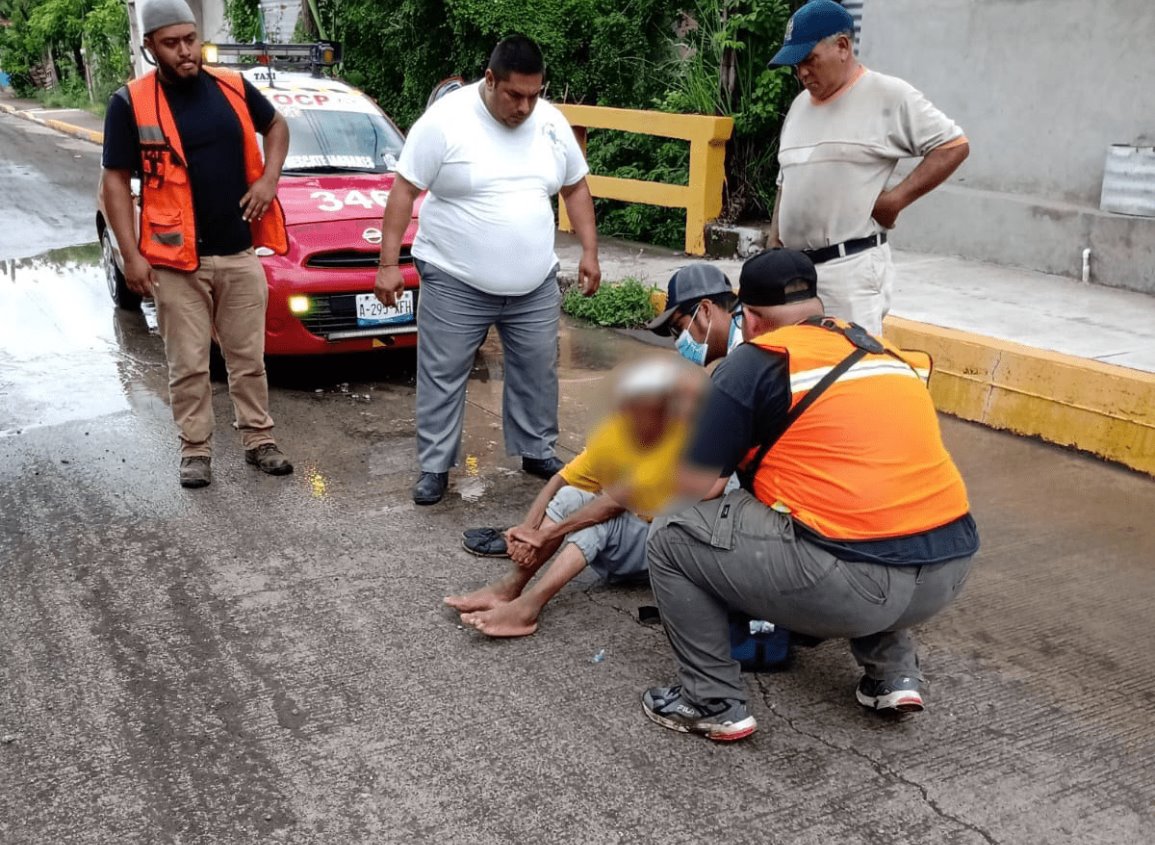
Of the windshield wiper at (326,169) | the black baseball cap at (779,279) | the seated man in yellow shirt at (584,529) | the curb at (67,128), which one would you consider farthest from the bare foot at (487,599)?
the curb at (67,128)

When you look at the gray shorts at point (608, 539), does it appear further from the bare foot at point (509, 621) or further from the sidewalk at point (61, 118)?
the sidewalk at point (61, 118)

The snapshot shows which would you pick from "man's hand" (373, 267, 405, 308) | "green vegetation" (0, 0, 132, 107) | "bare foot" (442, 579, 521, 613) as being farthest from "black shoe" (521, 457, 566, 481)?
"green vegetation" (0, 0, 132, 107)

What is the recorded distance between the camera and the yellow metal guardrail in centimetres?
938

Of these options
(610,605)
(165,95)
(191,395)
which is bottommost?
(610,605)

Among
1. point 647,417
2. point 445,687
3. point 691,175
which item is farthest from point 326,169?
point 647,417

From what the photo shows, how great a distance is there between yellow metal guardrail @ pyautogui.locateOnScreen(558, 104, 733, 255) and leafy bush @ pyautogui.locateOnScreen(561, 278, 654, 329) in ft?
5.54

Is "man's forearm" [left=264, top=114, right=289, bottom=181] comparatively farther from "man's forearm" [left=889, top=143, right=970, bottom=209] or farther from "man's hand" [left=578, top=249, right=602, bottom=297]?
"man's forearm" [left=889, top=143, right=970, bottom=209]

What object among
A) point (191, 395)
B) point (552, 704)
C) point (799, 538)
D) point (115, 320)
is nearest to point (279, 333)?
point (191, 395)

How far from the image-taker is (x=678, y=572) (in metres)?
3.06

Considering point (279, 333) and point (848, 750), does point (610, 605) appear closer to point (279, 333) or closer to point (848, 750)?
point (848, 750)

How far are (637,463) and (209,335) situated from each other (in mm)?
2782

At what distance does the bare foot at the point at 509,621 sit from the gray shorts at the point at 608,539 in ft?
0.83

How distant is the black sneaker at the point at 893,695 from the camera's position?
3.13 metres

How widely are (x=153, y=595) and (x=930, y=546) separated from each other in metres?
2.59
